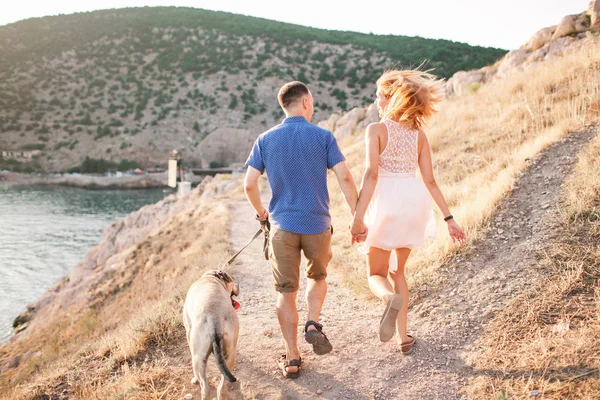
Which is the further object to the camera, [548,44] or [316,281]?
[548,44]

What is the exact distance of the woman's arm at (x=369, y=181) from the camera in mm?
3211

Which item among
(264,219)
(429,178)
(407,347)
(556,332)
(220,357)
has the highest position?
(429,178)

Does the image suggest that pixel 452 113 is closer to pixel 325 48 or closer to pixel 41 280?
pixel 41 280

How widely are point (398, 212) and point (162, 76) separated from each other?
185ft

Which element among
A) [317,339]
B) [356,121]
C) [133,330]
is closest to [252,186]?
[317,339]

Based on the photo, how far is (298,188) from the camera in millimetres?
3297

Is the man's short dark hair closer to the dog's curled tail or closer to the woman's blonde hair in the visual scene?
the woman's blonde hair

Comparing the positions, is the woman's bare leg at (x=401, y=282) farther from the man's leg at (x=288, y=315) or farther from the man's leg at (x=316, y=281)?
the man's leg at (x=288, y=315)

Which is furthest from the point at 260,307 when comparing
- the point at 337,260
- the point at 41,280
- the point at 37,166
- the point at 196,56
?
the point at 196,56

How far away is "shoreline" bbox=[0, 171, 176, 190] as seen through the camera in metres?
39.3

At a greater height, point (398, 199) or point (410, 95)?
point (410, 95)

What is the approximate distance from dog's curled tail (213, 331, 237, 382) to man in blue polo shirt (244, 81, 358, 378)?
2.02ft

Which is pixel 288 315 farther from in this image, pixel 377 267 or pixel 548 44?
pixel 548 44

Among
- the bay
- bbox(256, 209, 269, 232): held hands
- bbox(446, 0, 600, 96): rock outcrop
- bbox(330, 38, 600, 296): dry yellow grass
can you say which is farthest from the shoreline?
bbox(256, 209, 269, 232): held hands
